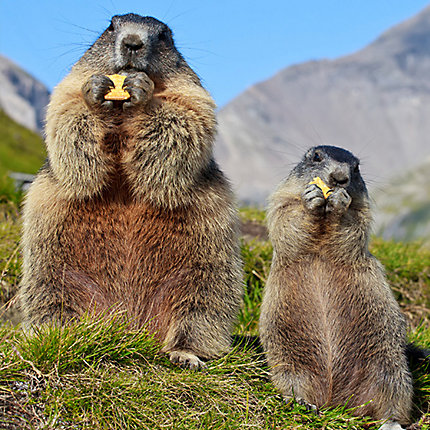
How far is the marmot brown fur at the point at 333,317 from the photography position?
12.6ft

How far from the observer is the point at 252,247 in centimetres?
661

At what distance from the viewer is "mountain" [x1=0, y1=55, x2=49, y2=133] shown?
15225 cm

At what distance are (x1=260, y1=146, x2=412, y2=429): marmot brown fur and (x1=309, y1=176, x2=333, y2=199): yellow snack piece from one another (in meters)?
0.05

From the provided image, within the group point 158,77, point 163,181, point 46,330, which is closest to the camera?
point 46,330

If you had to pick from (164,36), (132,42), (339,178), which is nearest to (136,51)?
(132,42)

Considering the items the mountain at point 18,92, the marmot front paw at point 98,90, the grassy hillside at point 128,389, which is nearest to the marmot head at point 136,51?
the marmot front paw at point 98,90

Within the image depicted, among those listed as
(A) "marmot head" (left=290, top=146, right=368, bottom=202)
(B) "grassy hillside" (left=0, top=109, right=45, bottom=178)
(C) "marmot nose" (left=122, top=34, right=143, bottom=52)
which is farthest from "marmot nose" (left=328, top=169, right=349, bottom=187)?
(B) "grassy hillside" (left=0, top=109, right=45, bottom=178)

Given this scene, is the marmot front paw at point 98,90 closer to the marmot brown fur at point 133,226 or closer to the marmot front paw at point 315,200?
the marmot brown fur at point 133,226

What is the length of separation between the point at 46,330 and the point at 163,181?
4.12 ft

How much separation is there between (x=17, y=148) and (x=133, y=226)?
4771 centimetres

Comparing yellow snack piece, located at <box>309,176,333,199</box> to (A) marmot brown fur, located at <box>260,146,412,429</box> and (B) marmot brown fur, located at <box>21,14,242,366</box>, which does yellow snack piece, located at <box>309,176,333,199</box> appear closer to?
(A) marmot brown fur, located at <box>260,146,412,429</box>

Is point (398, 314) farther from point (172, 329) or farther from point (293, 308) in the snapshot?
point (172, 329)

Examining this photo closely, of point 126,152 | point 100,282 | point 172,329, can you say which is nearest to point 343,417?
point 172,329

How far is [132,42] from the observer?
4145mm
